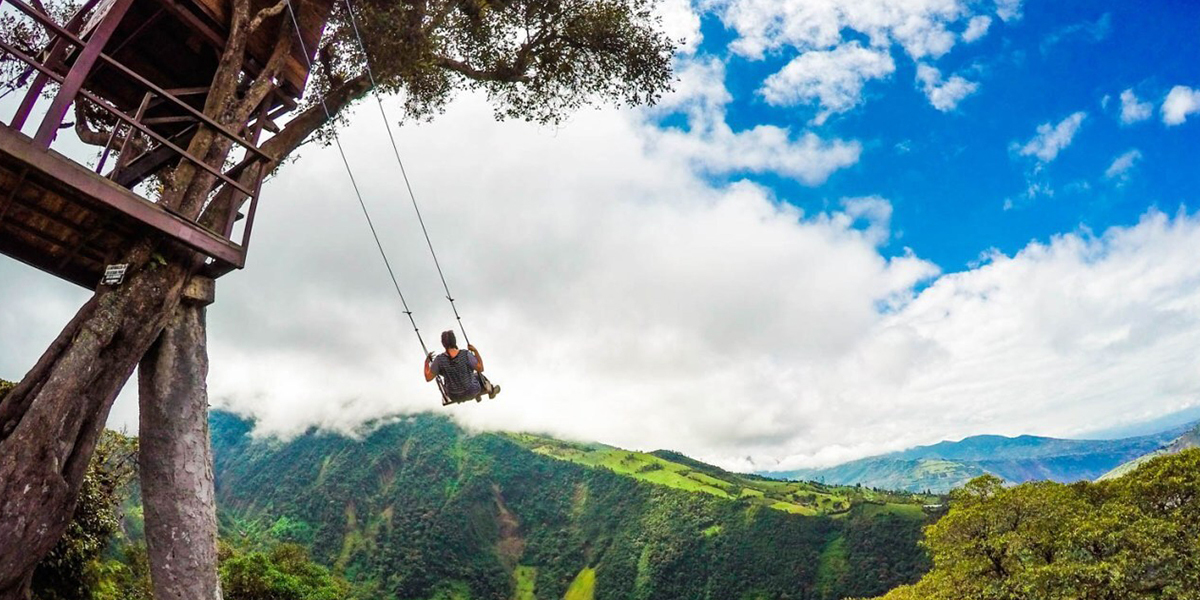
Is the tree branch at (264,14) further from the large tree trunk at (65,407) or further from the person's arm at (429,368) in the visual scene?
the person's arm at (429,368)

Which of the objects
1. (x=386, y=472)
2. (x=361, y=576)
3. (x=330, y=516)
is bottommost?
(x=361, y=576)

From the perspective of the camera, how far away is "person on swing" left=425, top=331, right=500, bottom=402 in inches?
404

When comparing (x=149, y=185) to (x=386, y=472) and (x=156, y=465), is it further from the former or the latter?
(x=386, y=472)

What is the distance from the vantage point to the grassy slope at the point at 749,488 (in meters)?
127

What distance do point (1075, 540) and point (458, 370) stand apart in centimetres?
2291

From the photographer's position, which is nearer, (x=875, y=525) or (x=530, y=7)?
(x=530, y=7)

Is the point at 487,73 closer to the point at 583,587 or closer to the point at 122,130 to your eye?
the point at 122,130

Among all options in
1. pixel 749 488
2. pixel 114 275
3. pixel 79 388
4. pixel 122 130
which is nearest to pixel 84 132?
pixel 122 130

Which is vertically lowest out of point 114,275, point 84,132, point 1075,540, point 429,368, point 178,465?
point 1075,540

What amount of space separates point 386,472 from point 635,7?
203 metres

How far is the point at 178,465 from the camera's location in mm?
6469

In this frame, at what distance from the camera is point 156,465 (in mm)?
6410

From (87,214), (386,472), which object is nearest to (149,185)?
(87,214)

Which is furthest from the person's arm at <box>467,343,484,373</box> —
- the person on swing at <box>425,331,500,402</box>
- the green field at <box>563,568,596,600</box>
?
the green field at <box>563,568,596,600</box>
